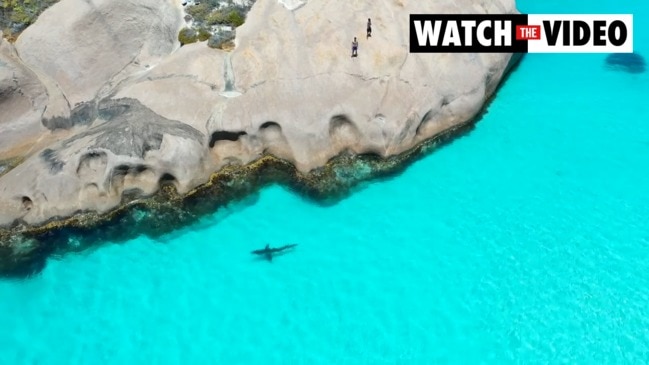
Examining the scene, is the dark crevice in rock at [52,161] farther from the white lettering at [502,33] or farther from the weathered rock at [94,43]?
the white lettering at [502,33]

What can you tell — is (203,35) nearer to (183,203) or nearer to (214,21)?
(214,21)

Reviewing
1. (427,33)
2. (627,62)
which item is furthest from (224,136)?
(627,62)

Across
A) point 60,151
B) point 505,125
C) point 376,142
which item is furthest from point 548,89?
point 60,151

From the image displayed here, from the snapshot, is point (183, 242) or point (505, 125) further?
point (505, 125)

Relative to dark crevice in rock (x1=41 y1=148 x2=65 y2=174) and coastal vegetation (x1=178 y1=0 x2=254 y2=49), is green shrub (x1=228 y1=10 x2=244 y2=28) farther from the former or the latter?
dark crevice in rock (x1=41 y1=148 x2=65 y2=174)

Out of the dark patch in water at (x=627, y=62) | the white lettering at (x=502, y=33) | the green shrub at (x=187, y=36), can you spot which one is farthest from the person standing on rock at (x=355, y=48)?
the dark patch in water at (x=627, y=62)

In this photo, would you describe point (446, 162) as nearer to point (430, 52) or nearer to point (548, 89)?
point (430, 52)
